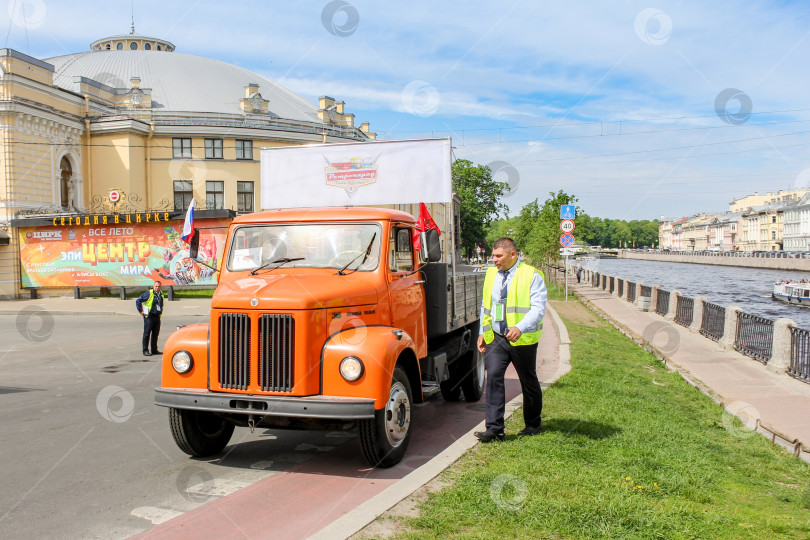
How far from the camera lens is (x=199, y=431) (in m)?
6.32

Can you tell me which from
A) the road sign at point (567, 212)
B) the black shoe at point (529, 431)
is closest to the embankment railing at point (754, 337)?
the black shoe at point (529, 431)

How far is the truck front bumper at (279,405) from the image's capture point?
5410 mm

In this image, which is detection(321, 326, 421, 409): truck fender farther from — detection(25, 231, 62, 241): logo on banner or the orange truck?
detection(25, 231, 62, 241): logo on banner

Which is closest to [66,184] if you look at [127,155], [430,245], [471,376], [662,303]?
[127,155]

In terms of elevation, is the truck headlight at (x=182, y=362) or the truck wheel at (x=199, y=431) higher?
the truck headlight at (x=182, y=362)

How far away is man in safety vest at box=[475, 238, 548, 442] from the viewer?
646 centimetres

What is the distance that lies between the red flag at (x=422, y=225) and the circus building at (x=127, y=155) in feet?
68.6

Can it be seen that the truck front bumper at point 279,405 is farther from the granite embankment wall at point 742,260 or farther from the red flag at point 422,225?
the granite embankment wall at point 742,260

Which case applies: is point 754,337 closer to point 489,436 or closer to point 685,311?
point 685,311

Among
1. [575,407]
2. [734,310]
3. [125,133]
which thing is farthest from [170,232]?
[575,407]

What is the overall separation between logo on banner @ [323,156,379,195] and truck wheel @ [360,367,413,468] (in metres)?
3.44

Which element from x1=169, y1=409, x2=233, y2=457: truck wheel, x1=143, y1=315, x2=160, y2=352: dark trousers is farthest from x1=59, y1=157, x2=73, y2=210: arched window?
x1=169, y1=409, x2=233, y2=457: truck wheel

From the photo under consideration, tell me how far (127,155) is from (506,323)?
45808mm

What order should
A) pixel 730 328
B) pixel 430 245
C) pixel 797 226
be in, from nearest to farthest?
pixel 430 245, pixel 730 328, pixel 797 226
